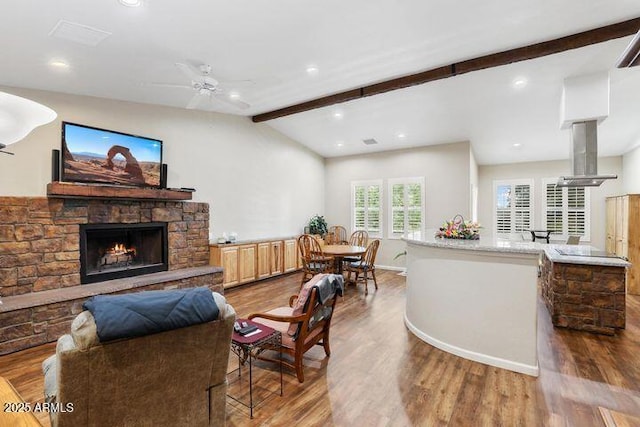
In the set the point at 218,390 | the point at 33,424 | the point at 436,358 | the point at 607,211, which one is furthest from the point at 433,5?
the point at 607,211

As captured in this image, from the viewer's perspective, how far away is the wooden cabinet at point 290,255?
7.09 metres

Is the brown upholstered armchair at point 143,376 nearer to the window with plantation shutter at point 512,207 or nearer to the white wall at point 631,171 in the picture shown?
the white wall at point 631,171

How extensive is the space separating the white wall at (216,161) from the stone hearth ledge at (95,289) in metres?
1.23

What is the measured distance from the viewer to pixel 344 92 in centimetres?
534

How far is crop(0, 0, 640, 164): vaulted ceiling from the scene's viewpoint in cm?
286

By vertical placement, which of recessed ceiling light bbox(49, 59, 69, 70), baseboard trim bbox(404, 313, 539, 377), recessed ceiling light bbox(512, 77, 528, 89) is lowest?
baseboard trim bbox(404, 313, 539, 377)

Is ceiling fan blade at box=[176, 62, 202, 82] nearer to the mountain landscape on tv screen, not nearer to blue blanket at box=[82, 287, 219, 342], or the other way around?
the mountain landscape on tv screen

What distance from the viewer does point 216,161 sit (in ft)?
19.9

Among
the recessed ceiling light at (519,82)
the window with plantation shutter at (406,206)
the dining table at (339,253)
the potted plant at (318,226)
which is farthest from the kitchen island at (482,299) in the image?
the potted plant at (318,226)

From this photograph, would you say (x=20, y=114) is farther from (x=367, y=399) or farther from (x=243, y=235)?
(x=243, y=235)

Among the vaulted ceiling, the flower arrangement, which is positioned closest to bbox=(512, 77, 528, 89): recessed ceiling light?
the vaulted ceiling

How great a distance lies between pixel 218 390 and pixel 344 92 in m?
4.89

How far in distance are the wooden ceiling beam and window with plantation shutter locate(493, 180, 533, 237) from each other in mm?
5523

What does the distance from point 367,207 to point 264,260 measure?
338 cm
